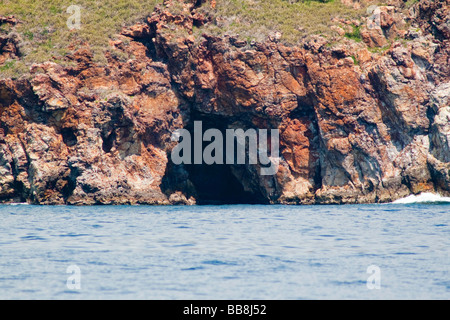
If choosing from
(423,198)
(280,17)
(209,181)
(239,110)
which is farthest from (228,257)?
(280,17)

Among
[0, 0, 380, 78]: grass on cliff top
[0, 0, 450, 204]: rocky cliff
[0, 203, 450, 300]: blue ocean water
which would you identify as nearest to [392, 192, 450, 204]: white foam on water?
[0, 0, 450, 204]: rocky cliff

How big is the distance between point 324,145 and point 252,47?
10.3 metres

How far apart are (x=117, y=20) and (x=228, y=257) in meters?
41.2

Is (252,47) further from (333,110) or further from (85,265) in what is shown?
(85,265)

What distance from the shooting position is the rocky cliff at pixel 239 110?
53062 millimetres

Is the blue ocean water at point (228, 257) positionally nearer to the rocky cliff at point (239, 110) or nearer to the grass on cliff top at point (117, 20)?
the rocky cliff at point (239, 110)

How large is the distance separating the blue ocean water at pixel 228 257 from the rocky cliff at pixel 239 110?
1463cm

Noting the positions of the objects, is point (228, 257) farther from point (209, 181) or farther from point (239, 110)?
point (209, 181)

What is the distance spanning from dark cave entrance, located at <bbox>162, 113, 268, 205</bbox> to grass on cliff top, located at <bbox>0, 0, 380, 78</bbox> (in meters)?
8.38

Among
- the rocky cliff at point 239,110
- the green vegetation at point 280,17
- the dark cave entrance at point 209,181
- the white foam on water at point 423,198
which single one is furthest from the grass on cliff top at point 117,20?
the white foam on water at point 423,198

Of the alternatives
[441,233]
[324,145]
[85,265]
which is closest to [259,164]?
[324,145]
